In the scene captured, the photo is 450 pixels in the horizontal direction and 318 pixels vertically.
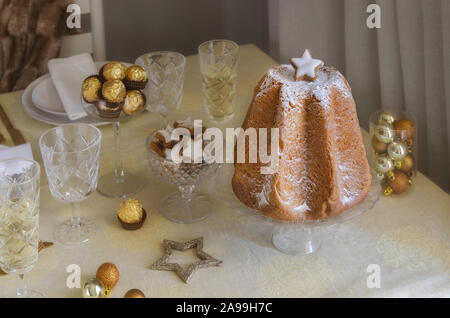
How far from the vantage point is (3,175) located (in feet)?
2.92

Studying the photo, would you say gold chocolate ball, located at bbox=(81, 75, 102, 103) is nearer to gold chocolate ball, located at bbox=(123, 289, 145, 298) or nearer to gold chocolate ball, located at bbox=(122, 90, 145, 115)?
gold chocolate ball, located at bbox=(122, 90, 145, 115)

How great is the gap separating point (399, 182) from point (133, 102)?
52 centimetres

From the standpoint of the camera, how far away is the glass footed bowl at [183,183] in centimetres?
98

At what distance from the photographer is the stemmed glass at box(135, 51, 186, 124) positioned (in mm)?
1165

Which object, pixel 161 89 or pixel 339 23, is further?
pixel 339 23

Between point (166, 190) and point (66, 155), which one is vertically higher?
point (66, 155)

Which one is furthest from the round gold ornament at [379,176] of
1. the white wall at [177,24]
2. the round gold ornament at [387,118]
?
the white wall at [177,24]

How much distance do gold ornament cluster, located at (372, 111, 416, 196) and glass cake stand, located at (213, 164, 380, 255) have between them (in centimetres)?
12

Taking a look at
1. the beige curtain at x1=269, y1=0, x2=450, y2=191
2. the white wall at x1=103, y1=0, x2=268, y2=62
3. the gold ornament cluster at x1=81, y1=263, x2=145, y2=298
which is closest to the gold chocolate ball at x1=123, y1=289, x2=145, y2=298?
the gold ornament cluster at x1=81, y1=263, x2=145, y2=298
